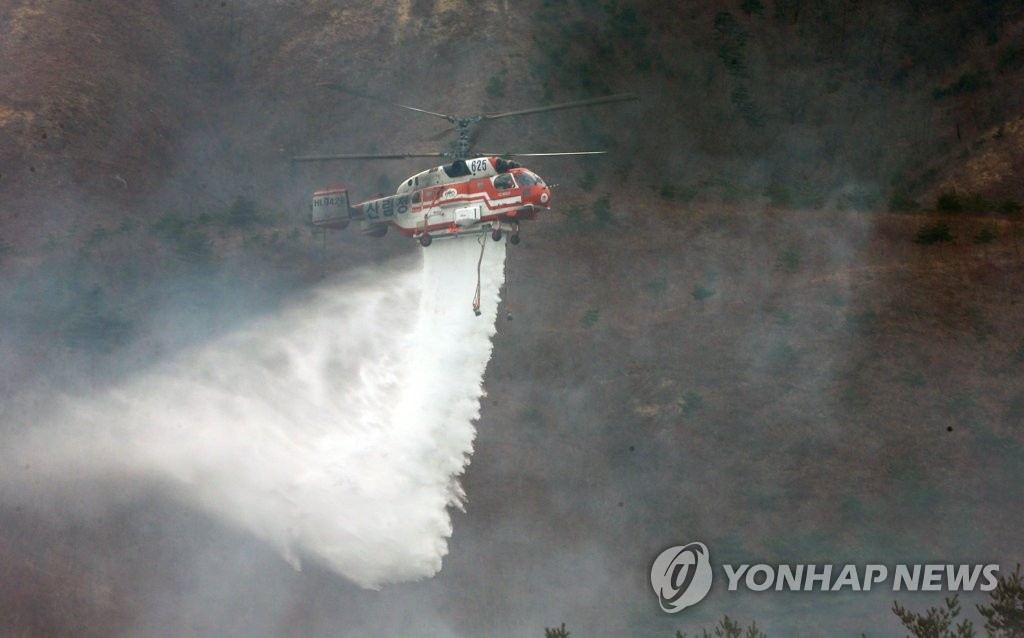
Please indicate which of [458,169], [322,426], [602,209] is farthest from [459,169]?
[602,209]

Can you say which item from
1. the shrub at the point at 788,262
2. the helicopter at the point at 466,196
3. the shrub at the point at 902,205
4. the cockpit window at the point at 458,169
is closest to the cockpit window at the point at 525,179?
the helicopter at the point at 466,196

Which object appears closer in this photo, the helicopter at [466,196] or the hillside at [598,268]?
the helicopter at [466,196]

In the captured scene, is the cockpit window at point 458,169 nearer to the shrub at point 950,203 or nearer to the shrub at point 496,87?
the shrub at point 496,87

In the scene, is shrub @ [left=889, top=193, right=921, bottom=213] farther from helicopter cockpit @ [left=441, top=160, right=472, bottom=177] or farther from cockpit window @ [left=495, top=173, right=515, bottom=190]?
helicopter cockpit @ [left=441, top=160, right=472, bottom=177]

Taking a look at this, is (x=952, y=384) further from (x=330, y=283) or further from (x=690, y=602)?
(x=330, y=283)

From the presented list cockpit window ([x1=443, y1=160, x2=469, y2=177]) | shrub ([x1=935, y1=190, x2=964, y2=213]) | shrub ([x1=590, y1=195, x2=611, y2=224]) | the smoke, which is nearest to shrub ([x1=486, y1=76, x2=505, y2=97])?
shrub ([x1=590, y1=195, x2=611, y2=224])

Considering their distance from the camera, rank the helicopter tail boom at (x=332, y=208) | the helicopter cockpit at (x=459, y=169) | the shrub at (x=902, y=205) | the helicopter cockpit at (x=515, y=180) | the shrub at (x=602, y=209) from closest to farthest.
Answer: the helicopter cockpit at (x=515, y=180) < the helicopter cockpit at (x=459, y=169) < the helicopter tail boom at (x=332, y=208) < the shrub at (x=902, y=205) < the shrub at (x=602, y=209)

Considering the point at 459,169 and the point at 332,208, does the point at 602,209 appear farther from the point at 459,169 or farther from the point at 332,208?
the point at 459,169
